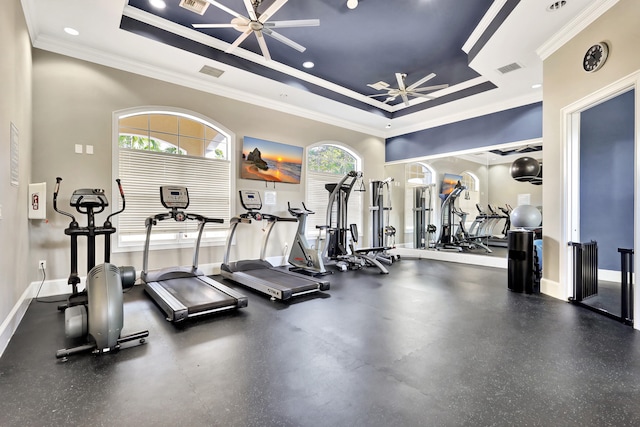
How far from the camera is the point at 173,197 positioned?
4.43 meters

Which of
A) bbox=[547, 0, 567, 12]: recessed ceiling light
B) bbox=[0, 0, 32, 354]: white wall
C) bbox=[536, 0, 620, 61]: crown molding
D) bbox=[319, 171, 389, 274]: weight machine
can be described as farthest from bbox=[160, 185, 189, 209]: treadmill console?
bbox=[536, 0, 620, 61]: crown molding

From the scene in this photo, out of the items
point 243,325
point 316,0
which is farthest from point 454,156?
point 243,325

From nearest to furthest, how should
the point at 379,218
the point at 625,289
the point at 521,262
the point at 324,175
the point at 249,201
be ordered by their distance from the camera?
the point at 625,289 → the point at 521,262 → the point at 249,201 → the point at 324,175 → the point at 379,218

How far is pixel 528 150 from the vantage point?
19.8 ft

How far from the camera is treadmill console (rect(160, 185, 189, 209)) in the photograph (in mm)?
4357

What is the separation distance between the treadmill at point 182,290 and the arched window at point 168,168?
80cm

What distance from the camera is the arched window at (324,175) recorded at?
23.9ft

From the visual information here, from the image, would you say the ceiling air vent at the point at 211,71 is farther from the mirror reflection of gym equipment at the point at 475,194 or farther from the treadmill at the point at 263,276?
the mirror reflection of gym equipment at the point at 475,194

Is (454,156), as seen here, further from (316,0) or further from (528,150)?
(316,0)

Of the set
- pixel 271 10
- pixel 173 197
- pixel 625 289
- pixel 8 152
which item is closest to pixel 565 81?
pixel 625 289

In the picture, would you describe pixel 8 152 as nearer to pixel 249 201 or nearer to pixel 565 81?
pixel 249 201

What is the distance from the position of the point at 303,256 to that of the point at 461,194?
15.3 feet

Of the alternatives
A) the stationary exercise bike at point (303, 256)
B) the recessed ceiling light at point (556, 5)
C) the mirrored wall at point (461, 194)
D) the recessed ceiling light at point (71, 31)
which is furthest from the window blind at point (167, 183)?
the recessed ceiling light at point (556, 5)

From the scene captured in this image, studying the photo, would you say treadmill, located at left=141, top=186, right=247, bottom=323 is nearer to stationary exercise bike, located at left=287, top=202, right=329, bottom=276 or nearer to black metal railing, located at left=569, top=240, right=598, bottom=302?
stationary exercise bike, located at left=287, top=202, right=329, bottom=276
